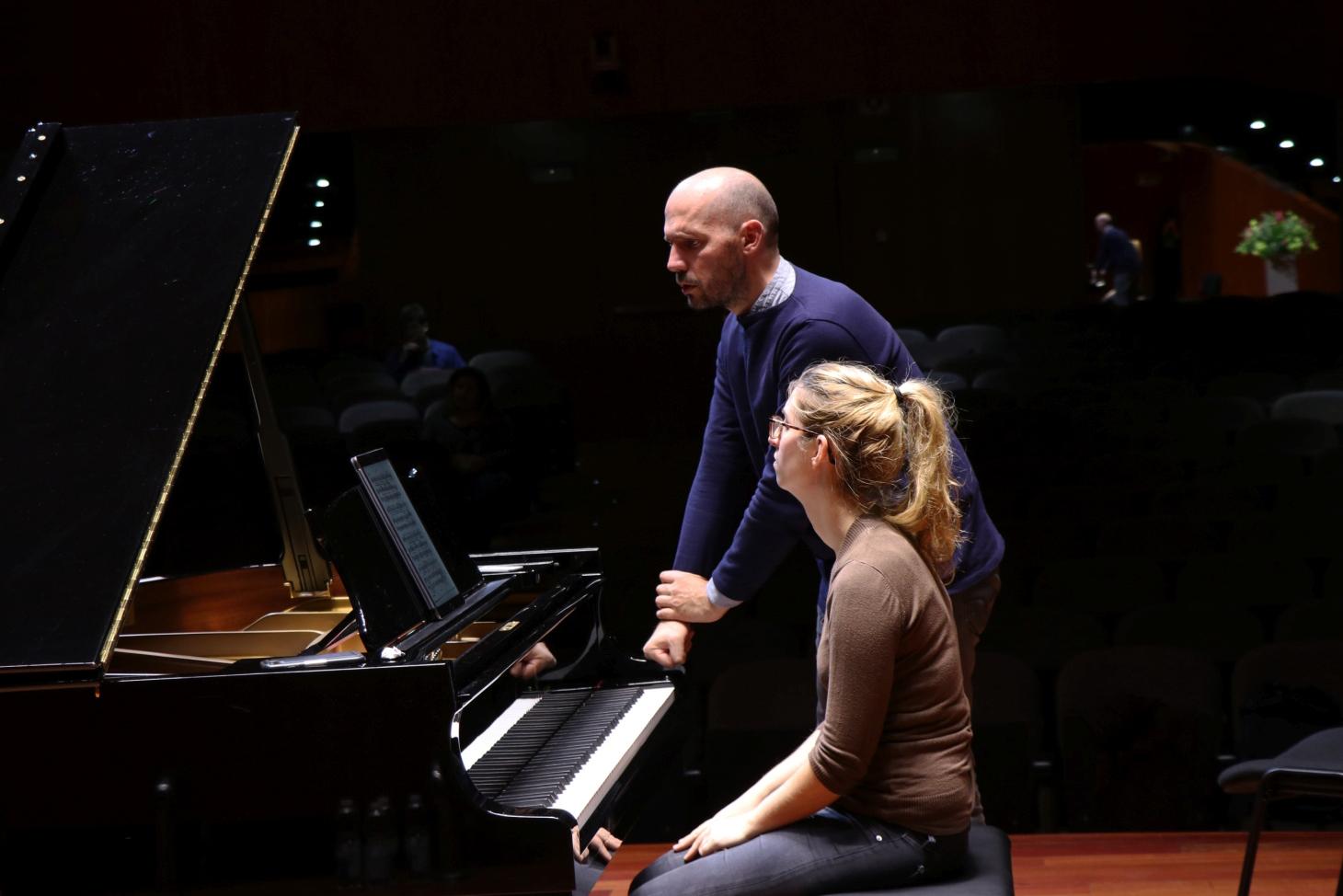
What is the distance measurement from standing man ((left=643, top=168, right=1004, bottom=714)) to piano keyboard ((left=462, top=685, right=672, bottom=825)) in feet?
0.41

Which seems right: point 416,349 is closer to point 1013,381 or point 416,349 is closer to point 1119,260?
point 1013,381

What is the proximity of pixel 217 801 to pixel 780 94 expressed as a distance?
19.2 feet

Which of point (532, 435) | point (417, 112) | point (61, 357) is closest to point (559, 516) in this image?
point (532, 435)

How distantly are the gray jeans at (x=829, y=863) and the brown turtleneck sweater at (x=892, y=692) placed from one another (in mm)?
24

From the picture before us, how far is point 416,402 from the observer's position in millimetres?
7547

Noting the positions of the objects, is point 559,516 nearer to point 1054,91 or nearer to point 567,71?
point 567,71

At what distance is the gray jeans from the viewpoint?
2029 mm

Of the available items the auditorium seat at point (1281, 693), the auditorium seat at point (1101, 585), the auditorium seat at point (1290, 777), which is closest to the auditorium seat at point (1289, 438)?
the auditorium seat at point (1101, 585)

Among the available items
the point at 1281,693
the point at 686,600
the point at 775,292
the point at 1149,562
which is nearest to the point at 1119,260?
the point at 1149,562

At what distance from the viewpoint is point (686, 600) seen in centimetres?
270

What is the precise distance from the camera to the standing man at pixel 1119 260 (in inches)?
457

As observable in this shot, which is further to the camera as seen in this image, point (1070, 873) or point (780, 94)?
point (780, 94)

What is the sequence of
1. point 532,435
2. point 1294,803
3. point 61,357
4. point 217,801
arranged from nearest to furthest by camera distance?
point 217,801
point 61,357
point 1294,803
point 532,435

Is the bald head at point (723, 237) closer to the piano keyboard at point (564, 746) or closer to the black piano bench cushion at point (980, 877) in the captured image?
the piano keyboard at point (564, 746)
